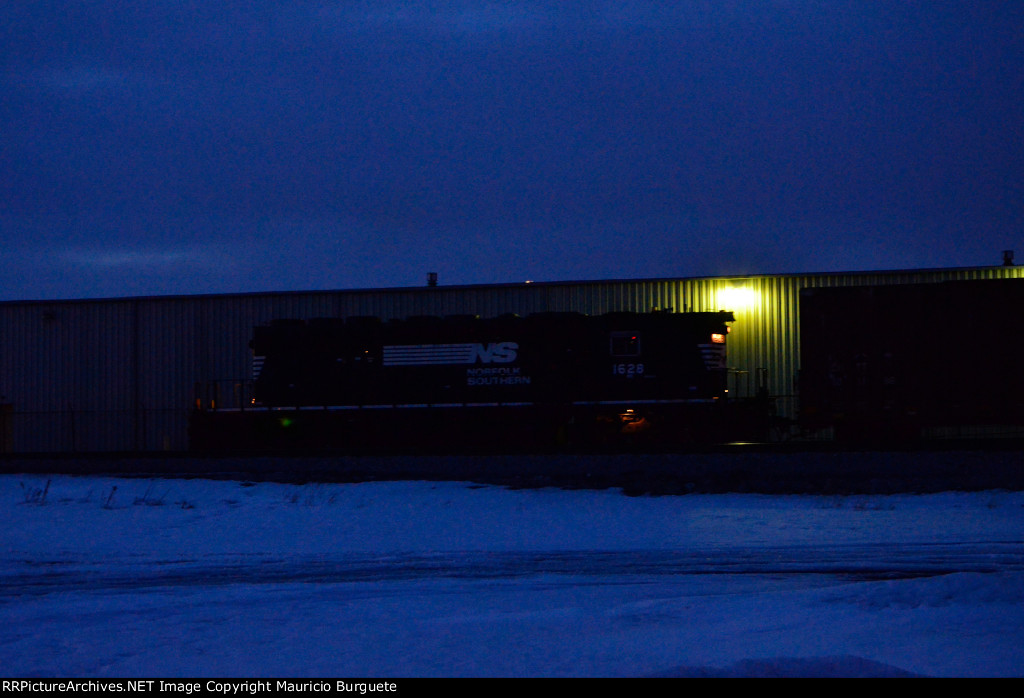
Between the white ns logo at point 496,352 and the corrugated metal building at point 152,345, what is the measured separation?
→ 16.7ft

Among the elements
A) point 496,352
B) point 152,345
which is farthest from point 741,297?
point 152,345

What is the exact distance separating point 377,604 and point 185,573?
3.28 meters

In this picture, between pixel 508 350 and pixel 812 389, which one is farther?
pixel 508 350

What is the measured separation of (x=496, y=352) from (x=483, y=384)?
94 cm

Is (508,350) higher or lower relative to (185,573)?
higher

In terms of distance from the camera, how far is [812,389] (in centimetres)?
2088

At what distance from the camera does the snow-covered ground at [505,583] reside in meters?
6.57

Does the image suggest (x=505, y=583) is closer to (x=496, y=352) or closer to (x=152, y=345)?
(x=496, y=352)

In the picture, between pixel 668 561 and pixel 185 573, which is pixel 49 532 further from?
pixel 668 561

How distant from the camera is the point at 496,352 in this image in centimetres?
2403

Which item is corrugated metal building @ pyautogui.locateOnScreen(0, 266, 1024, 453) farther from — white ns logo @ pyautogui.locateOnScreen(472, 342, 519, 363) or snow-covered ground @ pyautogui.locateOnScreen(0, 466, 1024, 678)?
snow-covered ground @ pyautogui.locateOnScreen(0, 466, 1024, 678)

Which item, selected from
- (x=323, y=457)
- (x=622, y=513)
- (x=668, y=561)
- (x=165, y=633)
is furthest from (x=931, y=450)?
(x=165, y=633)

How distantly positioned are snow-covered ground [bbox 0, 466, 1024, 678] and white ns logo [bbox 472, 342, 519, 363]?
7070mm

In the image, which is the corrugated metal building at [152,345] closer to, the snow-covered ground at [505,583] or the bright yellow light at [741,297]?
the bright yellow light at [741,297]
